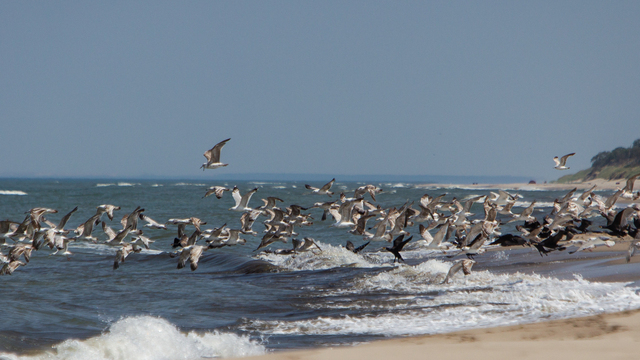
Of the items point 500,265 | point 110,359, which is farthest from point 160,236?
point 110,359

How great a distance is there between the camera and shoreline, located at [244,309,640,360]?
25.8 ft

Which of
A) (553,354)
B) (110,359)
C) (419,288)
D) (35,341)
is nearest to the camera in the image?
(553,354)

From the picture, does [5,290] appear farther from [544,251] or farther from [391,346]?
[544,251]

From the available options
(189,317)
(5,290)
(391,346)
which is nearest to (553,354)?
(391,346)

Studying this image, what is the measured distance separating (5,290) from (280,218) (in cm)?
683

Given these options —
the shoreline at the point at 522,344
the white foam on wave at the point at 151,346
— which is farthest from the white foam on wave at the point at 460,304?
the white foam on wave at the point at 151,346

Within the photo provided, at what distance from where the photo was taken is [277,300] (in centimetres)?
1367

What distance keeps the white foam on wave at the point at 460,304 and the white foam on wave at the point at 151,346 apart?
1.08 meters

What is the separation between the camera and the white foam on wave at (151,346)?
9.34m

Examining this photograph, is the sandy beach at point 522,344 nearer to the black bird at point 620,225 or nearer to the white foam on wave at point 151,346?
the white foam on wave at point 151,346

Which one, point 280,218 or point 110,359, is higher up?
point 280,218

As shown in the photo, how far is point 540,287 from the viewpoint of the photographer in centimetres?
1252

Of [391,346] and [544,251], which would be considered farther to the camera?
[544,251]

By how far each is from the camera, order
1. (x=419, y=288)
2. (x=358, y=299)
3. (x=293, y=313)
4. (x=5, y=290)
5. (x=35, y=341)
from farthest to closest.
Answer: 1. (x=5, y=290)
2. (x=419, y=288)
3. (x=358, y=299)
4. (x=293, y=313)
5. (x=35, y=341)
